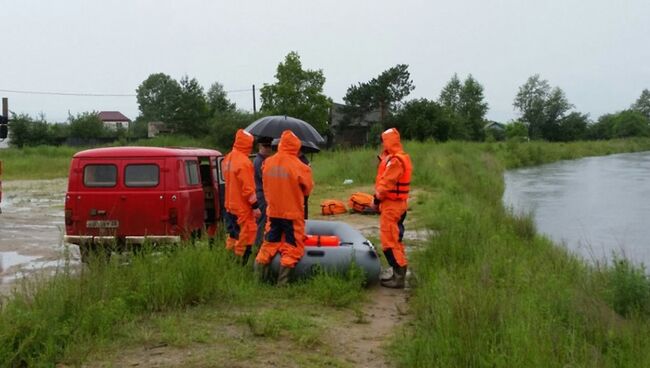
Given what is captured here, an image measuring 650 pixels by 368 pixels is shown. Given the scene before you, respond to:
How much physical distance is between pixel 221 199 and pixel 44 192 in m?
16.3

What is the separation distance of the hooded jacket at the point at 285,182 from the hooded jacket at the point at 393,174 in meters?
0.95

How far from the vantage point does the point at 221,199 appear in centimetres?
1082

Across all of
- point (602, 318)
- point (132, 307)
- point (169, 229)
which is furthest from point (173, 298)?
point (602, 318)

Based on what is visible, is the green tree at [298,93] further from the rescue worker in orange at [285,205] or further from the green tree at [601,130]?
the green tree at [601,130]

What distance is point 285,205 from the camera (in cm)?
759

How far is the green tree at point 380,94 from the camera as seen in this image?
186 feet

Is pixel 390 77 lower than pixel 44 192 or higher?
higher

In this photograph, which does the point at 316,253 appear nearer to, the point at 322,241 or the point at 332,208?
the point at 322,241

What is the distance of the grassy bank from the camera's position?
5.14 m

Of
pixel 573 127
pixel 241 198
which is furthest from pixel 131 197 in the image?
pixel 573 127

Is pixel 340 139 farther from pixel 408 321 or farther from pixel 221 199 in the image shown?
pixel 408 321

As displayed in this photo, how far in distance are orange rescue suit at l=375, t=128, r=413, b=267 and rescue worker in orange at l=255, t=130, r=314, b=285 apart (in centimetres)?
93

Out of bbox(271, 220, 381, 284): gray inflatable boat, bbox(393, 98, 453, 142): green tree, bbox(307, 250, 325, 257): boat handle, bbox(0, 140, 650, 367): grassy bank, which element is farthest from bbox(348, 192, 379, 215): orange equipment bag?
bbox(393, 98, 453, 142): green tree

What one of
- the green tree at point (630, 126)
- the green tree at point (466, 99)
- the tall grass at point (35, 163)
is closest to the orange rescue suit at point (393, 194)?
the tall grass at point (35, 163)
